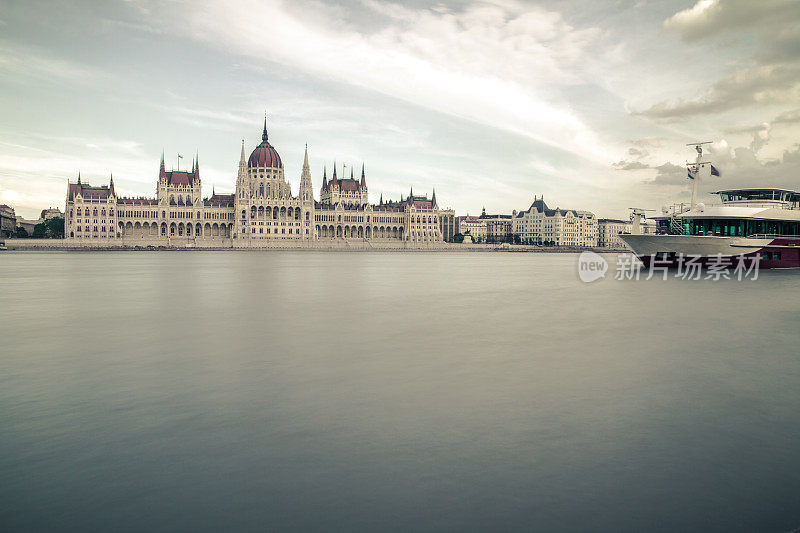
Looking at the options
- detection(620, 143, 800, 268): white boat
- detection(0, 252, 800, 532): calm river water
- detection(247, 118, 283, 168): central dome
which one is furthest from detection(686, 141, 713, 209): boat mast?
detection(247, 118, 283, 168): central dome

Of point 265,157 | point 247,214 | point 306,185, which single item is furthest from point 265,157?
point 247,214

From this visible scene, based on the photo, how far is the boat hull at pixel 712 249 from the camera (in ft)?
137

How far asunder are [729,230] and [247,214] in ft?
440

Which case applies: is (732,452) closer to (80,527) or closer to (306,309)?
(80,527)

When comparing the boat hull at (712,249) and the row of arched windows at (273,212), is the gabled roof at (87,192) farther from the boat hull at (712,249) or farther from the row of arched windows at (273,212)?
the boat hull at (712,249)

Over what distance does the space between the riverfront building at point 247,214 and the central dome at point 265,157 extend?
1.05 ft

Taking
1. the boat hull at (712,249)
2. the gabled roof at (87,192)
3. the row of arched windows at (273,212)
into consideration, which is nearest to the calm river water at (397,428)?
the boat hull at (712,249)

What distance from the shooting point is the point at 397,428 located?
259 inches

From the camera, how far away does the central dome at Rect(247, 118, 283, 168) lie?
538 feet

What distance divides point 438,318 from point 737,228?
119 feet

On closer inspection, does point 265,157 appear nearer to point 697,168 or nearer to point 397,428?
point 697,168

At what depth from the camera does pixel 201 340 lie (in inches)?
516

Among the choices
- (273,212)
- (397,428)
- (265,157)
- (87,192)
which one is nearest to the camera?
(397,428)

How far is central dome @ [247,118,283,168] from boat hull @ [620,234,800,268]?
449 ft
